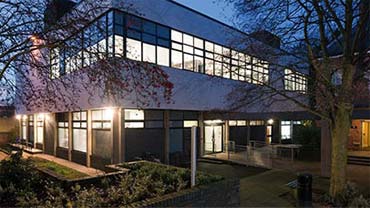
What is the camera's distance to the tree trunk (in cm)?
871

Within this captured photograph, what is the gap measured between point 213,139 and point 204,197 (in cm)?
1331

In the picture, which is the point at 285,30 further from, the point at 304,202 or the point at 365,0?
the point at 304,202

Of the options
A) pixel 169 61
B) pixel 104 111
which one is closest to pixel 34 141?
pixel 104 111

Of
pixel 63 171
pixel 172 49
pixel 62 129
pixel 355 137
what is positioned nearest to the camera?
pixel 63 171

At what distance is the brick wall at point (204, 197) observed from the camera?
17.9ft

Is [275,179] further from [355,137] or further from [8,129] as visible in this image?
[8,129]

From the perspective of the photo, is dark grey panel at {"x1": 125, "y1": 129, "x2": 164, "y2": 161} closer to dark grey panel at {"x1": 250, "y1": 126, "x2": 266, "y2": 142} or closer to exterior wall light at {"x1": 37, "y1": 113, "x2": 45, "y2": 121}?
dark grey panel at {"x1": 250, "y1": 126, "x2": 266, "y2": 142}

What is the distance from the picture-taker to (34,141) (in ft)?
80.1

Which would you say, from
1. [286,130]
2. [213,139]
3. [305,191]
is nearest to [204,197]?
[305,191]

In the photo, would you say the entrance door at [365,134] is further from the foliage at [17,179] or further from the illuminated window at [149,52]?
the foliage at [17,179]

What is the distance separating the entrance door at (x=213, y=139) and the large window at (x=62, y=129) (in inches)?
374

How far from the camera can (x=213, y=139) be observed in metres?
19.5

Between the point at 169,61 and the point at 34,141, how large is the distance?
54.9ft

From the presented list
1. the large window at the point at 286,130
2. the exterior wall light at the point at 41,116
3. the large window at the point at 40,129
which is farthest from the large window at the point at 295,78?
the large window at the point at 40,129
